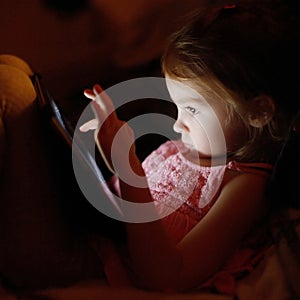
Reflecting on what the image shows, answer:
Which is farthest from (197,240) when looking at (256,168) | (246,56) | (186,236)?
(246,56)

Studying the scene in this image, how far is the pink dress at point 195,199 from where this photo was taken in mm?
753

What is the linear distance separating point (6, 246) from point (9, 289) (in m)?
0.07

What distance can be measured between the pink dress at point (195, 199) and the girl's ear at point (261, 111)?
6 cm

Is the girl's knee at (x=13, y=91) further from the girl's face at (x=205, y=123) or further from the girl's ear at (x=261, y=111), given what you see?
the girl's ear at (x=261, y=111)

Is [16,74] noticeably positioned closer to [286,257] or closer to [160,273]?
[160,273]

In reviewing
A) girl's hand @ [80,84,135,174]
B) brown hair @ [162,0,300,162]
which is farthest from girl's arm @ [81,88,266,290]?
brown hair @ [162,0,300,162]

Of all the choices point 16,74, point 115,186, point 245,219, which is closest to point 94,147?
point 115,186

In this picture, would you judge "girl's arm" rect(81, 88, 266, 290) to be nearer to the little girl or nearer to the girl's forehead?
the little girl

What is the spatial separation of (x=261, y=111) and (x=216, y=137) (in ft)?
0.28

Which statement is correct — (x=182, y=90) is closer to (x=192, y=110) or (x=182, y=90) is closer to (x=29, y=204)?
(x=192, y=110)

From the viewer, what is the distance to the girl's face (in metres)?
0.79

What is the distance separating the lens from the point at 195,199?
2.65 ft

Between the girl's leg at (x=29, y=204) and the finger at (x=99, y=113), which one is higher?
the finger at (x=99, y=113)

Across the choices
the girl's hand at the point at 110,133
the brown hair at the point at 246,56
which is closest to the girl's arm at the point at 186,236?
the girl's hand at the point at 110,133
